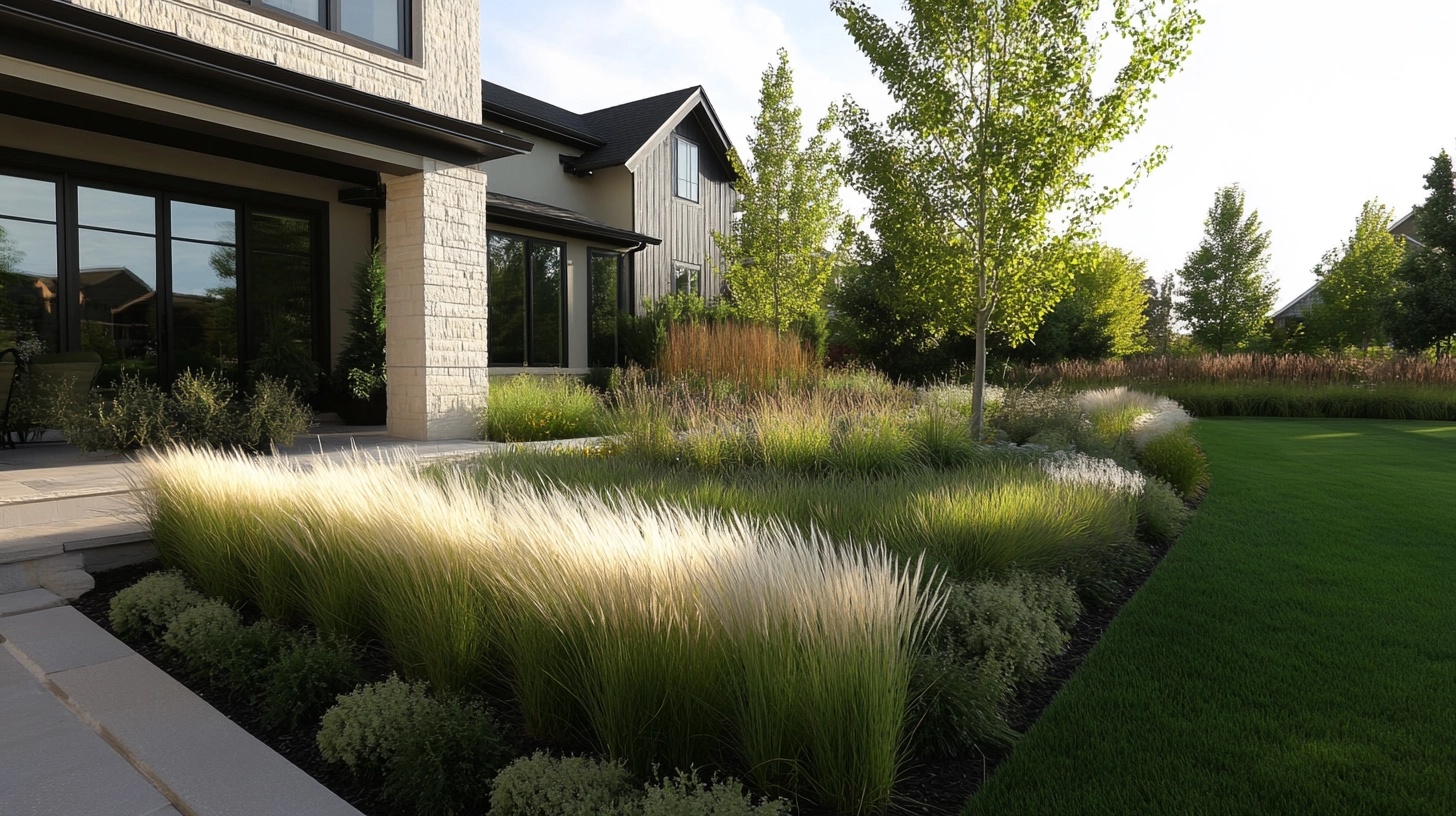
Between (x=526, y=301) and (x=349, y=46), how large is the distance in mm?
4802

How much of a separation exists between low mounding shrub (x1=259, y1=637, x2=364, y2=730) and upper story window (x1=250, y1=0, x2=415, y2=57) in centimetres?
683

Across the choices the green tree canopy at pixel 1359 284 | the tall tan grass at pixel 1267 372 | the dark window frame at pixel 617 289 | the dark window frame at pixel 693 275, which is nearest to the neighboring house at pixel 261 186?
the dark window frame at pixel 617 289

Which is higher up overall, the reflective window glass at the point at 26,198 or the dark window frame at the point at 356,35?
the dark window frame at the point at 356,35

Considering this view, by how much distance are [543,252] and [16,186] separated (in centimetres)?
634

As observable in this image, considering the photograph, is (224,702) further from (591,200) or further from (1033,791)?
(591,200)

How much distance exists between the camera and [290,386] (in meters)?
8.44

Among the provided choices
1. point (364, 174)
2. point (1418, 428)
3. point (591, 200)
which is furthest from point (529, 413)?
point (1418, 428)

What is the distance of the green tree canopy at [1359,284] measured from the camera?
27094mm

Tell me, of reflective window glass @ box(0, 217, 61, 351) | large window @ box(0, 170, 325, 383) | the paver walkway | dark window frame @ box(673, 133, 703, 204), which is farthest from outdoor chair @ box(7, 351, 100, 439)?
dark window frame @ box(673, 133, 703, 204)

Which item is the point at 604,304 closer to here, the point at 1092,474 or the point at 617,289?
the point at 617,289

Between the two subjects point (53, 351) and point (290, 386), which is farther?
point (290, 386)

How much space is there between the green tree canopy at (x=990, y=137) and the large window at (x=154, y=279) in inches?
261

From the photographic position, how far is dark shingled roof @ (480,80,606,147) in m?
13.0

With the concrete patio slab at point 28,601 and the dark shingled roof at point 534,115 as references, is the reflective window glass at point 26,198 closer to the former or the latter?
the concrete patio slab at point 28,601
